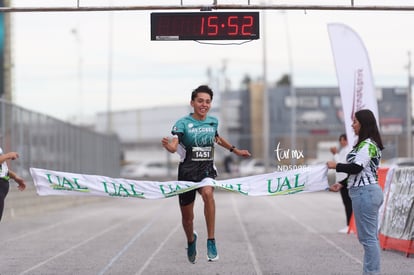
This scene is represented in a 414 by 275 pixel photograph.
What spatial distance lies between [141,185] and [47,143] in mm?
18333

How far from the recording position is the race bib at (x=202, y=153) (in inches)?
402

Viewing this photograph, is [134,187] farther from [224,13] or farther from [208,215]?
[224,13]

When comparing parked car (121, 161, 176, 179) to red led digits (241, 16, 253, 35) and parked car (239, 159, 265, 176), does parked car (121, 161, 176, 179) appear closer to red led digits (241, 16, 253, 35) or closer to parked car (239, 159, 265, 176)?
parked car (239, 159, 265, 176)

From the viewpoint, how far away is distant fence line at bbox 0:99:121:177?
23000 millimetres

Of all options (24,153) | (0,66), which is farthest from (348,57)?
(0,66)

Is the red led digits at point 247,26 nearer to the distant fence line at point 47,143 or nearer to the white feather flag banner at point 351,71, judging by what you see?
the white feather flag banner at point 351,71

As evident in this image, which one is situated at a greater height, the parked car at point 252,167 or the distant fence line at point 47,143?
the distant fence line at point 47,143

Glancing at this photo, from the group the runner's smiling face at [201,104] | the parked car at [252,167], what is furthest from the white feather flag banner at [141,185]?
→ the parked car at [252,167]

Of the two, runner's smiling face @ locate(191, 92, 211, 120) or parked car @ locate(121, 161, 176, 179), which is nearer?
runner's smiling face @ locate(191, 92, 211, 120)

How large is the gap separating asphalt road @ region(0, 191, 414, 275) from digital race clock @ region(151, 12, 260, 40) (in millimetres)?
3180

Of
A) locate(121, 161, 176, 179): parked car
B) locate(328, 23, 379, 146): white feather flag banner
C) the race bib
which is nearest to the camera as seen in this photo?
the race bib

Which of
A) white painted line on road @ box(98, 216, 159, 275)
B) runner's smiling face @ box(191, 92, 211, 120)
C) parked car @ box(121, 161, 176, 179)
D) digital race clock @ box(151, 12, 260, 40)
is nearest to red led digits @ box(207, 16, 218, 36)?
digital race clock @ box(151, 12, 260, 40)

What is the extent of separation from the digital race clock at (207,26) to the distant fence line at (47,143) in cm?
661

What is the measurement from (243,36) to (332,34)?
5.44 meters
